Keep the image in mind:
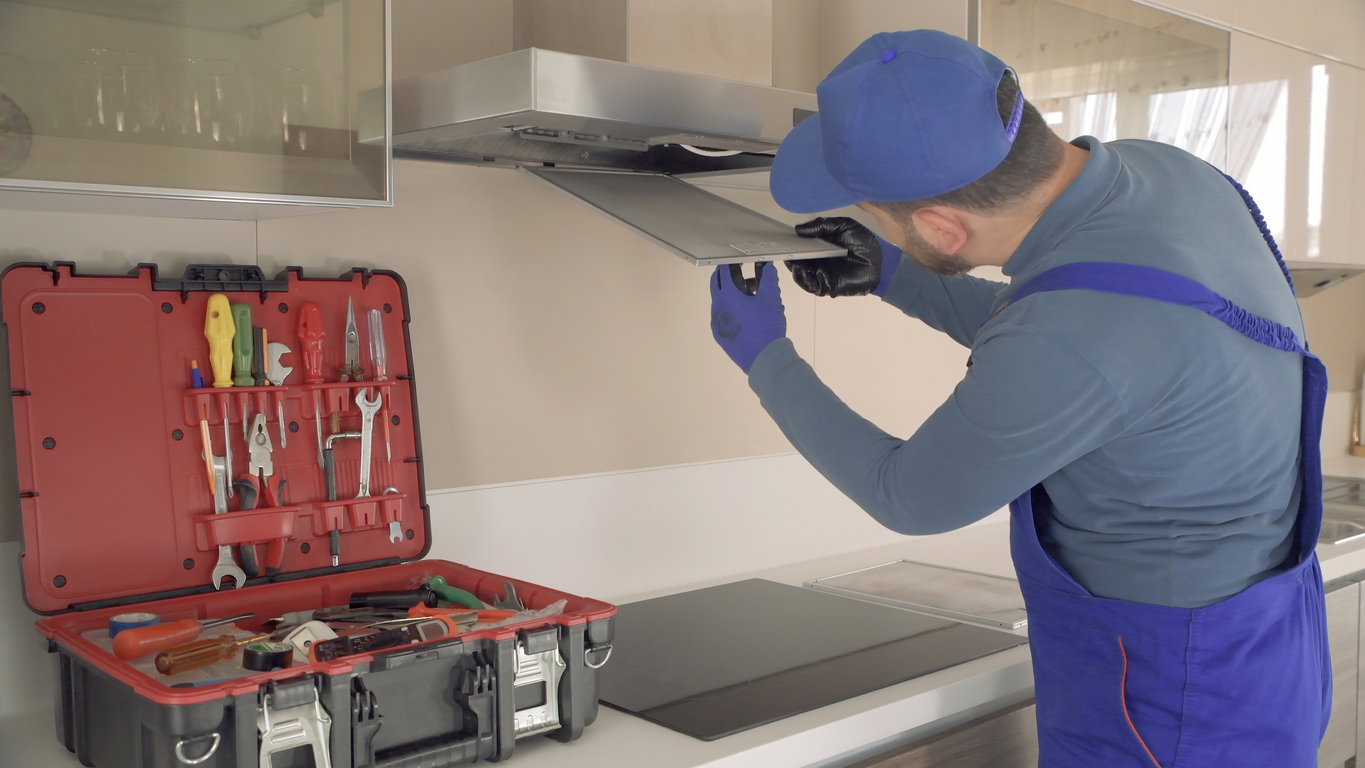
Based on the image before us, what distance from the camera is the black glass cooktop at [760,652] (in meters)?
1.27

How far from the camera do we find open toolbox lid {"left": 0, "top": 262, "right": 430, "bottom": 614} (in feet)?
3.98

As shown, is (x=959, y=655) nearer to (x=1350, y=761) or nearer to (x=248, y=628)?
(x=248, y=628)

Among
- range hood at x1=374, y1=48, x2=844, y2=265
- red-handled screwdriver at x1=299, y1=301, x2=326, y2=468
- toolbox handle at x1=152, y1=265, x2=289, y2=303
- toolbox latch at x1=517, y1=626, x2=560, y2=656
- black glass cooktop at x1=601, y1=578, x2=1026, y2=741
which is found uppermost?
range hood at x1=374, y1=48, x2=844, y2=265

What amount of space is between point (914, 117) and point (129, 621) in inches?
37.8

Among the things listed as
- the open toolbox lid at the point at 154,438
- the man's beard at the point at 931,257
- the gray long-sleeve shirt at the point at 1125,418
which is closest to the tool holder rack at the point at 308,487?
the open toolbox lid at the point at 154,438

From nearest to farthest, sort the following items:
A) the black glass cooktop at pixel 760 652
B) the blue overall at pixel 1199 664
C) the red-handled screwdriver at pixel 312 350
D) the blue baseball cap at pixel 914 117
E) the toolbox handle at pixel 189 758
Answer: the toolbox handle at pixel 189 758 < the blue baseball cap at pixel 914 117 < the blue overall at pixel 1199 664 < the black glass cooktop at pixel 760 652 < the red-handled screwdriver at pixel 312 350

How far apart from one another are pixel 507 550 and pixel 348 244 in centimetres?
55

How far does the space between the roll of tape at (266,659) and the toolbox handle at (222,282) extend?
0.54 meters

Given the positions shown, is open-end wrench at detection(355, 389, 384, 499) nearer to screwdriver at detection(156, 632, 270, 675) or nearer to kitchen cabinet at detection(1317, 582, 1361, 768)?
screwdriver at detection(156, 632, 270, 675)

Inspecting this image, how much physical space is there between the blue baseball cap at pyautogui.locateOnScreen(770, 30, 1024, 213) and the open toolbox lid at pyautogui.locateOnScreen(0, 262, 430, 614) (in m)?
0.74

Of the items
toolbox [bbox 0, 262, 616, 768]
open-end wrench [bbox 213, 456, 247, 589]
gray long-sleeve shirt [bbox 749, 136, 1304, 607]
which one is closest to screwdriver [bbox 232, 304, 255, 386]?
toolbox [bbox 0, 262, 616, 768]

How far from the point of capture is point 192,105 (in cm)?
109

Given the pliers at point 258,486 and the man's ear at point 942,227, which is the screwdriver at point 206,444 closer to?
the pliers at point 258,486

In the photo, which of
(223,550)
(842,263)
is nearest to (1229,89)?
(842,263)
